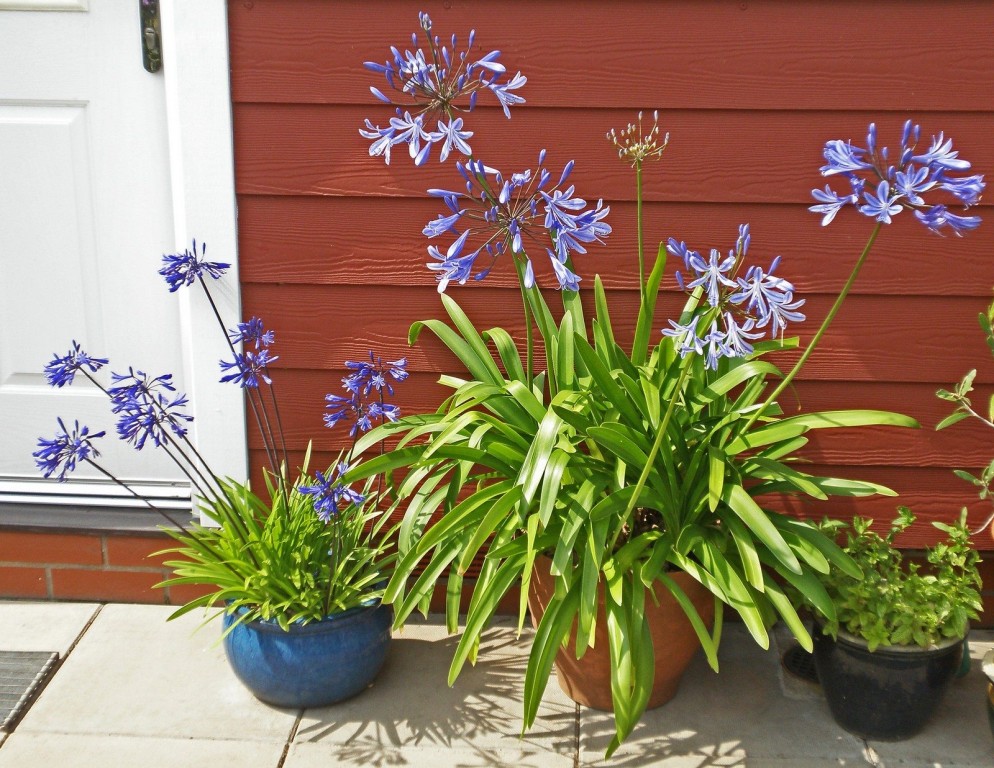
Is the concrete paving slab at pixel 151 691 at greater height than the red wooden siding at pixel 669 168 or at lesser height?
lesser

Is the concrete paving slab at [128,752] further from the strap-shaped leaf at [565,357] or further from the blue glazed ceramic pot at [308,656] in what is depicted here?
the strap-shaped leaf at [565,357]

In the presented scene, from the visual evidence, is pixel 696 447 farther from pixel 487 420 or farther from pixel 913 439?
pixel 913 439

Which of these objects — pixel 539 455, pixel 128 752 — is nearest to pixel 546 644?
pixel 539 455

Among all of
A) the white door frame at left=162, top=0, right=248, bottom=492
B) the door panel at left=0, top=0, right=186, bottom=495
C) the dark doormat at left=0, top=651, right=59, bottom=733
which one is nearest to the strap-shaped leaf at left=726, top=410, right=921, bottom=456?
the white door frame at left=162, top=0, right=248, bottom=492

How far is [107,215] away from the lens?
2.73 metres

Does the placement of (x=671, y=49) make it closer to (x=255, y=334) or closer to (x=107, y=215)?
(x=255, y=334)

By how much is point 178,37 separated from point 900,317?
185 cm

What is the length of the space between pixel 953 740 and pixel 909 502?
1.99 ft

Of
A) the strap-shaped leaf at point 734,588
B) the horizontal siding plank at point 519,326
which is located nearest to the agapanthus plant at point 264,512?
the horizontal siding plank at point 519,326

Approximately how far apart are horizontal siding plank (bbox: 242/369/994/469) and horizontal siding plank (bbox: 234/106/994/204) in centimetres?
49

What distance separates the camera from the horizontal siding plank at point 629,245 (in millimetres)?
2512

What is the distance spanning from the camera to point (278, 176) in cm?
252

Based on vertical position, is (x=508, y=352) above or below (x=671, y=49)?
below

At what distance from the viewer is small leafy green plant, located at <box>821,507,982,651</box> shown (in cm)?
224
